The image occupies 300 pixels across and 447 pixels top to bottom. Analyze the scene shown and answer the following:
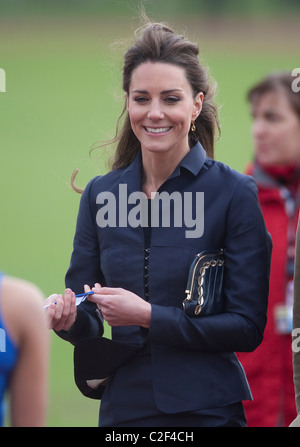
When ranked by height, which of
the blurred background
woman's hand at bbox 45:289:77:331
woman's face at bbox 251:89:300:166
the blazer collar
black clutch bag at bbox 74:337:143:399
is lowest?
black clutch bag at bbox 74:337:143:399

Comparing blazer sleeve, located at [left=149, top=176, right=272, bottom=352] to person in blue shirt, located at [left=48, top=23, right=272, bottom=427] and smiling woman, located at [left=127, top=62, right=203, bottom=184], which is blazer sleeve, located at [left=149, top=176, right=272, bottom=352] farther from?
smiling woman, located at [left=127, top=62, right=203, bottom=184]

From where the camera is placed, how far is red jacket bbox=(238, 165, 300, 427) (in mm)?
3948

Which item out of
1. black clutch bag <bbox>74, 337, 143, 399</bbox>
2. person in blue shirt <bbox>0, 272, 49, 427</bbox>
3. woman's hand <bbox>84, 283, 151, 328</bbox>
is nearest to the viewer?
person in blue shirt <bbox>0, 272, 49, 427</bbox>

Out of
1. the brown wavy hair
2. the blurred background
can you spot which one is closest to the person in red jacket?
the brown wavy hair

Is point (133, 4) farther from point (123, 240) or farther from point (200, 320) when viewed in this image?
point (200, 320)

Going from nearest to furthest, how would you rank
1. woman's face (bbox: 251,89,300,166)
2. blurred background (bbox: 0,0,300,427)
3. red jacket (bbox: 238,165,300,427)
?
red jacket (bbox: 238,165,300,427), woman's face (bbox: 251,89,300,166), blurred background (bbox: 0,0,300,427)

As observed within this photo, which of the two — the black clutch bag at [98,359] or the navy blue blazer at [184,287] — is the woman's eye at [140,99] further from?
the black clutch bag at [98,359]

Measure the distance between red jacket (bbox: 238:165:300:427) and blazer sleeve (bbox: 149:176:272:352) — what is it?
2.82 ft

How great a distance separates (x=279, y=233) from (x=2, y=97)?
2596 centimetres

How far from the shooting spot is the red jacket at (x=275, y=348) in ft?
13.0

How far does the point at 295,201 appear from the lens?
4.15 metres

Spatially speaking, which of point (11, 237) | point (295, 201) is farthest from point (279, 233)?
point (11, 237)

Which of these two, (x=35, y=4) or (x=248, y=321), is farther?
(x=35, y=4)

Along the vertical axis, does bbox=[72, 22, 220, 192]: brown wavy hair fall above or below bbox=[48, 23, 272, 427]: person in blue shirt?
above
